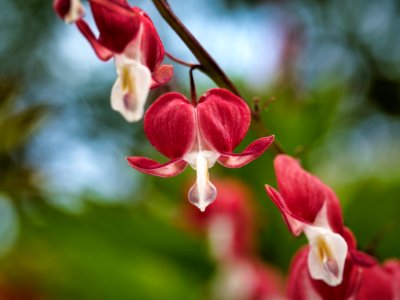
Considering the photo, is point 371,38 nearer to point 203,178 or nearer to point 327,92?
point 327,92

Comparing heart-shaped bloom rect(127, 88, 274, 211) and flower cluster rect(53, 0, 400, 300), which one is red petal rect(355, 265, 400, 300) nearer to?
flower cluster rect(53, 0, 400, 300)

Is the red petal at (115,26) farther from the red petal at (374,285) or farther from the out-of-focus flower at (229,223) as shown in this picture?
the out-of-focus flower at (229,223)

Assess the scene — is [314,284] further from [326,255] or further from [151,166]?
[151,166]

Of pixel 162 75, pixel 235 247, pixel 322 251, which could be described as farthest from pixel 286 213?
pixel 235 247

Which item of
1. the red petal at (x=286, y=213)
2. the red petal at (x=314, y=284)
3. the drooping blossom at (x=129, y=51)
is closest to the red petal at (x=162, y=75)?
the drooping blossom at (x=129, y=51)

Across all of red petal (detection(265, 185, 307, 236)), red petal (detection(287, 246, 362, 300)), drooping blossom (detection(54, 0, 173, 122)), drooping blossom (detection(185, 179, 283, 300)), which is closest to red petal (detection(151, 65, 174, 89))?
drooping blossom (detection(54, 0, 173, 122))

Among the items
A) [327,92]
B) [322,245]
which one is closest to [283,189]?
[322,245]

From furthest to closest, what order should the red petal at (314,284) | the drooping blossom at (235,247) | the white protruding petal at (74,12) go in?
the drooping blossom at (235,247), the red petal at (314,284), the white protruding petal at (74,12)
